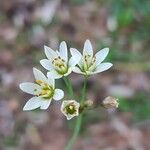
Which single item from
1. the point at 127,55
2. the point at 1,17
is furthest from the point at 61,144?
the point at 1,17

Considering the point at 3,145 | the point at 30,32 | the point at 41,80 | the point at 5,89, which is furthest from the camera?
the point at 30,32

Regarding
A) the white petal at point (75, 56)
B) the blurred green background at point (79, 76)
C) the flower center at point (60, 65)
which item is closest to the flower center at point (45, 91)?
the flower center at point (60, 65)

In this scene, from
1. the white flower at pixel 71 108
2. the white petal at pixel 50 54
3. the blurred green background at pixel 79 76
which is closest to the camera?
the white flower at pixel 71 108

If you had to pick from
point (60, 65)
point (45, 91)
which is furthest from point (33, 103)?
point (60, 65)

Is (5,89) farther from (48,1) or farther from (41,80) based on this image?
(41,80)

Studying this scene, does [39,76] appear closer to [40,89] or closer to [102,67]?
[40,89]

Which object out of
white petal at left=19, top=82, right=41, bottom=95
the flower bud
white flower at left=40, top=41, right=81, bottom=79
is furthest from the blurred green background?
the flower bud

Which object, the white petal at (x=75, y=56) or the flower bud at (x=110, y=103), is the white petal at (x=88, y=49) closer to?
the white petal at (x=75, y=56)
